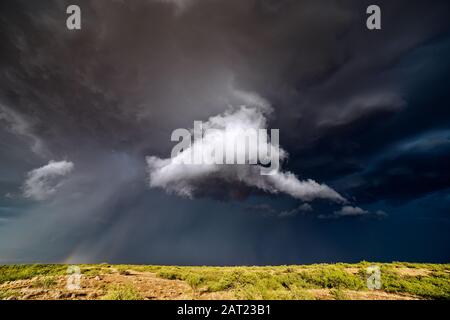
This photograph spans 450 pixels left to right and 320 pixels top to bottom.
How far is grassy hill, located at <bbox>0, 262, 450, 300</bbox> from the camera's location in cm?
1328

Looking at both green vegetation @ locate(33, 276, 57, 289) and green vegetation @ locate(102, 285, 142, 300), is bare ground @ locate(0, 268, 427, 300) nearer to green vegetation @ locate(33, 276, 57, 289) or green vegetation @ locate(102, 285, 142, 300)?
green vegetation @ locate(33, 276, 57, 289)

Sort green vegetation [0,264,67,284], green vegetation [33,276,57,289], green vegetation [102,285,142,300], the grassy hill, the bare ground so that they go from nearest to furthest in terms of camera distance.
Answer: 1. green vegetation [102,285,142,300]
2. the bare ground
3. the grassy hill
4. green vegetation [33,276,57,289]
5. green vegetation [0,264,67,284]

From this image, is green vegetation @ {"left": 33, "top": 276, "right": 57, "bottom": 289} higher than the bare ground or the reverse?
higher

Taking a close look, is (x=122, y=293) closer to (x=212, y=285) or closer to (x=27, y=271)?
(x=212, y=285)

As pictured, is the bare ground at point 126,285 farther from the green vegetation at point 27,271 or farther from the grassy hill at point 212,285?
Result: the green vegetation at point 27,271

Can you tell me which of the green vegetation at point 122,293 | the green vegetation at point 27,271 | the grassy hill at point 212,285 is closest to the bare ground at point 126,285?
the grassy hill at point 212,285

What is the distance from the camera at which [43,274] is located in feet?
55.8

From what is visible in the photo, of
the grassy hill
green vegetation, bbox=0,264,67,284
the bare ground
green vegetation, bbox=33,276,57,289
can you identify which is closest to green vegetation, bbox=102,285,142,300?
the grassy hill

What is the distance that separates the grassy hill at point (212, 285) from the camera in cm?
1328
